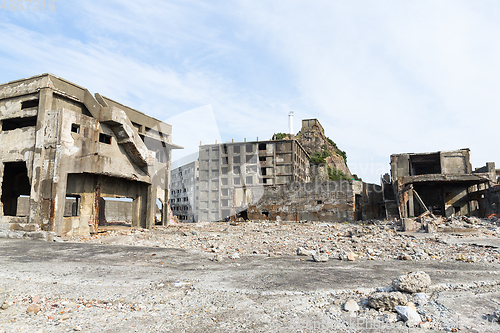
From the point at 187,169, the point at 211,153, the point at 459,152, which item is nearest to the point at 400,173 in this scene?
the point at 459,152

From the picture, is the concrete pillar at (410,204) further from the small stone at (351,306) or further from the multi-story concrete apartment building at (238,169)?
the multi-story concrete apartment building at (238,169)

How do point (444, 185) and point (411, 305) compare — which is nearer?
point (411, 305)

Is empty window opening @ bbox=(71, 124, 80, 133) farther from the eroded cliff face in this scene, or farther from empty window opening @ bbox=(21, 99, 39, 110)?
the eroded cliff face

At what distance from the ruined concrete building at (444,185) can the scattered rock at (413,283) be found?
1672cm

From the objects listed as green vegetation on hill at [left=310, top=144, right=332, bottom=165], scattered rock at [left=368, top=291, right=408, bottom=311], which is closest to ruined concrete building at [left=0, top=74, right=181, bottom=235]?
scattered rock at [left=368, top=291, right=408, bottom=311]

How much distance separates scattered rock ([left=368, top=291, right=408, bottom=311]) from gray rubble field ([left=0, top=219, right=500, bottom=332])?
0.01 m

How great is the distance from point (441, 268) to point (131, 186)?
17.2 metres

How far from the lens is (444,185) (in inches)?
917

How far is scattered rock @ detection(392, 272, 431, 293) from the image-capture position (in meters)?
4.33

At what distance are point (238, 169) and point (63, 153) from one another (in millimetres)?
34722

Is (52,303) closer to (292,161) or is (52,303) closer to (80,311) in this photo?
(80,311)

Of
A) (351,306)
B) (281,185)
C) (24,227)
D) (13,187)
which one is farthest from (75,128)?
(351,306)

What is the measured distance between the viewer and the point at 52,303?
434cm

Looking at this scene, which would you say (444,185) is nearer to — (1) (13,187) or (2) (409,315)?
(2) (409,315)
